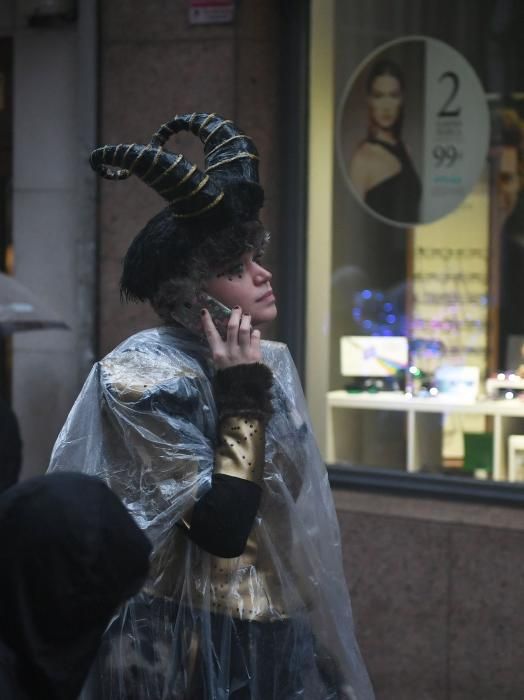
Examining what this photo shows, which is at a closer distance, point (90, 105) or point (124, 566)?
point (124, 566)

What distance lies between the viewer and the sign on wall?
574cm

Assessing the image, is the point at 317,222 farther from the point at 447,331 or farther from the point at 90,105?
the point at 90,105

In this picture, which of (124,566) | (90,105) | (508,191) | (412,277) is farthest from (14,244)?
(124,566)

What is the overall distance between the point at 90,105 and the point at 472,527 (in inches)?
108

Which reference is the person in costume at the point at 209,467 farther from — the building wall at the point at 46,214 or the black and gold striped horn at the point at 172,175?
the building wall at the point at 46,214

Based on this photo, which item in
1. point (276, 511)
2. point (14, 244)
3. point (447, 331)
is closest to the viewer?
point (276, 511)

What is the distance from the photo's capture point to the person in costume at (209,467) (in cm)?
265

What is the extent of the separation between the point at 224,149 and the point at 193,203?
0.21 meters

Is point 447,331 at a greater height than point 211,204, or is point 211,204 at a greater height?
point 211,204

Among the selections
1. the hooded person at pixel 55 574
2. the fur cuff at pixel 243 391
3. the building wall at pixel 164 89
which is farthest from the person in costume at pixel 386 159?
the hooded person at pixel 55 574

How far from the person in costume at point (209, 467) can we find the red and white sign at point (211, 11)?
306cm

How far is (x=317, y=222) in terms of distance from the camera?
19.6ft

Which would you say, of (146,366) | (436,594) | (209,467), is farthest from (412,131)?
(209,467)

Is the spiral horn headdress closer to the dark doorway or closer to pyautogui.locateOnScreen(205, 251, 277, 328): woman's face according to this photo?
pyautogui.locateOnScreen(205, 251, 277, 328): woman's face
